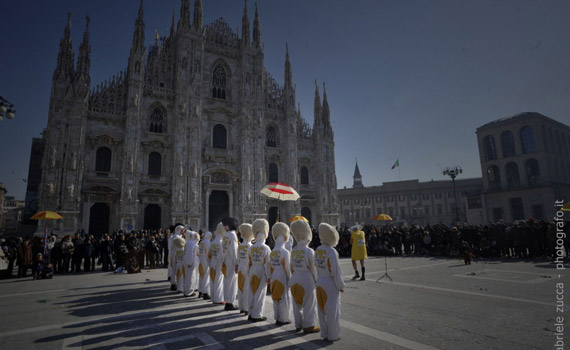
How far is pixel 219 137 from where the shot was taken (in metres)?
29.2

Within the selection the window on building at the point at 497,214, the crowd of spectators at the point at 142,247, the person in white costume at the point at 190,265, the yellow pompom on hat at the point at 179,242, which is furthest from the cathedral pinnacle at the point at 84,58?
the window on building at the point at 497,214

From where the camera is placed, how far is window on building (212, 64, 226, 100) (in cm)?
2989

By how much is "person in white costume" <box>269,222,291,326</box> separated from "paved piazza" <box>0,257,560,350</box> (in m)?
0.28

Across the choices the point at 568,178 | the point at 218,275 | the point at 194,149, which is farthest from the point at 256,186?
the point at 568,178

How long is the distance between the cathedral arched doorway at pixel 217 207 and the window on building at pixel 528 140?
123 feet

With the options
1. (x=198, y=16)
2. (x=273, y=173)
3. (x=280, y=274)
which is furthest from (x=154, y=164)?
(x=280, y=274)

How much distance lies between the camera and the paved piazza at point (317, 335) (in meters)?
4.54

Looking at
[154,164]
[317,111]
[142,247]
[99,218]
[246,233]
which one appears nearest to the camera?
[246,233]

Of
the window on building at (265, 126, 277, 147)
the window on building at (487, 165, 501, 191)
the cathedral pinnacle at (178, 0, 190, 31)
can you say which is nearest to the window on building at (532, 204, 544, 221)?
the window on building at (487, 165, 501, 191)

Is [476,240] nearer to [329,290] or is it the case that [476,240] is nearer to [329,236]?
[329,236]

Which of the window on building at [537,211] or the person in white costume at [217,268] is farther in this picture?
the window on building at [537,211]

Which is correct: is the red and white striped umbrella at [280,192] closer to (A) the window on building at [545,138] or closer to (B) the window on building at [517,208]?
(B) the window on building at [517,208]

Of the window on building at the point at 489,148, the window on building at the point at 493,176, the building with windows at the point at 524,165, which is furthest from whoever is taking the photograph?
the window on building at the point at 489,148

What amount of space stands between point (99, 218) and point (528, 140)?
157ft
